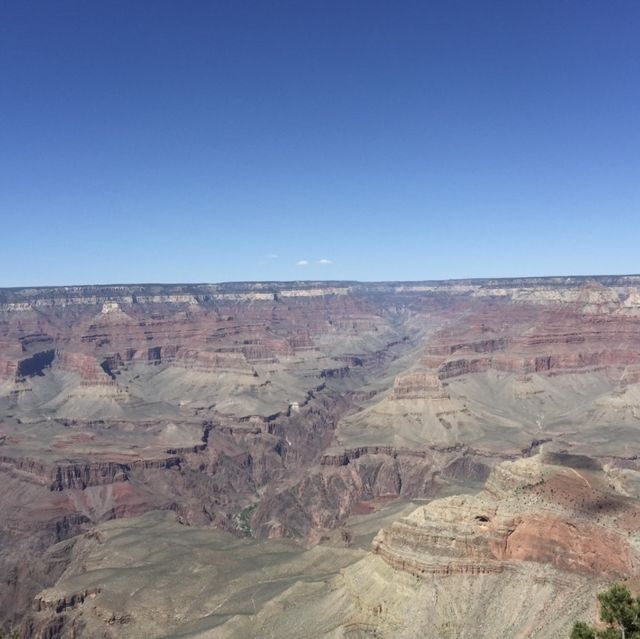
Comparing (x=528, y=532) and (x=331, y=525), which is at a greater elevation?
(x=528, y=532)

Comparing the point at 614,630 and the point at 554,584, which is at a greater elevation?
the point at 614,630

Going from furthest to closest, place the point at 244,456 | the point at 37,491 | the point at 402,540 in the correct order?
the point at 244,456, the point at 37,491, the point at 402,540

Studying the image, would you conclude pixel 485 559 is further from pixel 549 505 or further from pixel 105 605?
pixel 105 605

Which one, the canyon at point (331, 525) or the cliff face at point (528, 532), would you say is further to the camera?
the canyon at point (331, 525)

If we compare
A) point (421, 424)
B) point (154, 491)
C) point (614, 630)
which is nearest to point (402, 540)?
point (614, 630)

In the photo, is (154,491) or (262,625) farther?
(154,491)

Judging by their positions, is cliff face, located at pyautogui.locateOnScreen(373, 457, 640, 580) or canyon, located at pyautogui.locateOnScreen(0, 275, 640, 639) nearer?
cliff face, located at pyautogui.locateOnScreen(373, 457, 640, 580)

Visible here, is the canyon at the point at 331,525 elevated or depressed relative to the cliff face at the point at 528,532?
depressed

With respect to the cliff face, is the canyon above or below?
below

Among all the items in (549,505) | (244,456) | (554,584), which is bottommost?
(244,456)

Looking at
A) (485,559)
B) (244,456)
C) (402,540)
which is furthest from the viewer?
(244,456)

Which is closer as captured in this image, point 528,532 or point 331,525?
point 528,532
